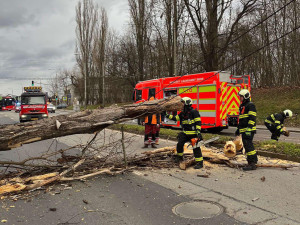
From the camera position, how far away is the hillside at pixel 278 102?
17.6 metres

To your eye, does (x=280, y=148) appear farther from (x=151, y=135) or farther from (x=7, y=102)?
(x=7, y=102)

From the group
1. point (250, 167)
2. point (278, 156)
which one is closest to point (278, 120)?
point (278, 156)

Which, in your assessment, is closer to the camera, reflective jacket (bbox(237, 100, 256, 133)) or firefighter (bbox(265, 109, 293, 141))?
reflective jacket (bbox(237, 100, 256, 133))

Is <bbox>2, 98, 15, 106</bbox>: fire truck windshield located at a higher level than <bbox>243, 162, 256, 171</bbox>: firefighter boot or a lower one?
higher

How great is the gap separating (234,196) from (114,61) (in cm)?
3163

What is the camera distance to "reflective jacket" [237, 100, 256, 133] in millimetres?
5898

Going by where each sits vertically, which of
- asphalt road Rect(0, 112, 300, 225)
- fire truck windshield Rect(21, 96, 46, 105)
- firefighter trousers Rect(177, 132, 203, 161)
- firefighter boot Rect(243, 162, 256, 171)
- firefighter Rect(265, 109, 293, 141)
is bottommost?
asphalt road Rect(0, 112, 300, 225)

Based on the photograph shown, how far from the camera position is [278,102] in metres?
19.8

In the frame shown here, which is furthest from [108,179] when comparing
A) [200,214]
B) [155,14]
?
[155,14]

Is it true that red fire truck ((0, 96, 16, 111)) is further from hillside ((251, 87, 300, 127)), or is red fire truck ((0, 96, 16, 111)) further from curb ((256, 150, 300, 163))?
curb ((256, 150, 300, 163))

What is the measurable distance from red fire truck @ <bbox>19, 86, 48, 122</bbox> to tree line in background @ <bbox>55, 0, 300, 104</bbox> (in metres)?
10.3

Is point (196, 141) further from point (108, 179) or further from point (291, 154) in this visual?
point (291, 154)

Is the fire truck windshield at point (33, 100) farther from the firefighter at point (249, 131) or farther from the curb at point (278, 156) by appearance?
the firefighter at point (249, 131)

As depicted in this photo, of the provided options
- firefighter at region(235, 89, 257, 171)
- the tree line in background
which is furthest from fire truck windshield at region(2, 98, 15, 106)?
firefighter at region(235, 89, 257, 171)
